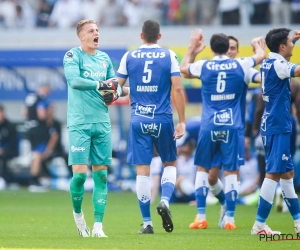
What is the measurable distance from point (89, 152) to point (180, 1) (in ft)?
53.4

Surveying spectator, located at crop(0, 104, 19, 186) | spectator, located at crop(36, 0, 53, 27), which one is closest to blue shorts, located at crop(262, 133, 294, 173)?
spectator, located at crop(0, 104, 19, 186)

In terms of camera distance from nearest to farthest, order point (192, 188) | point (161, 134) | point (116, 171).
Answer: point (161, 134)
point (192, 188)
point (116, 171)

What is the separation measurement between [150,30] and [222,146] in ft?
6.28

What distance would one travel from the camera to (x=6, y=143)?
2192 centimetres

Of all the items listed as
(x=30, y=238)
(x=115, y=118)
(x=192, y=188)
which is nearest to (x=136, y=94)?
(x=30, y=238)

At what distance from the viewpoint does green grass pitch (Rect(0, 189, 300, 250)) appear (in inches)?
341

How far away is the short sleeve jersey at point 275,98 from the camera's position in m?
9.81

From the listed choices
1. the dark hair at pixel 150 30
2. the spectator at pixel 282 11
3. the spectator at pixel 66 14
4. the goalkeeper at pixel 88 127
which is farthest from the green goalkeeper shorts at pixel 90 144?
the spectator at pixel 66 14

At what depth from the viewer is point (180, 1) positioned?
25.4 meters

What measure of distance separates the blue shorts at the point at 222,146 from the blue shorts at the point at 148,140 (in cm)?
95

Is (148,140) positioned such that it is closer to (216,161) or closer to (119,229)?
(119,229)

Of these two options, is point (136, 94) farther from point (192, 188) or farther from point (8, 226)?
point (192, 188)

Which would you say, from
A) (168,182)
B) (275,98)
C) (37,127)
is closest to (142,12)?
(37,127)

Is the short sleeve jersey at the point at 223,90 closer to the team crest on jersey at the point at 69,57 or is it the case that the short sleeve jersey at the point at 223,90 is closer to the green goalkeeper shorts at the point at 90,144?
the green goalkeeper shorts at the point at 90,144
